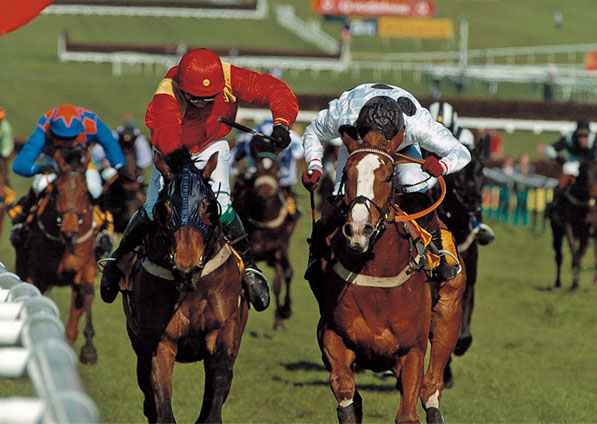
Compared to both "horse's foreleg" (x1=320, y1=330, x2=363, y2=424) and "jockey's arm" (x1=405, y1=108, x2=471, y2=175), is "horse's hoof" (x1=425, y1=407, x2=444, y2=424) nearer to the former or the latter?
"horse's foreleg" (x1=320, y1=330, x2=363, y2=424)

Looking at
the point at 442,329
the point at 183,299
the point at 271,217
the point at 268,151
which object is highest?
the point at 183,299

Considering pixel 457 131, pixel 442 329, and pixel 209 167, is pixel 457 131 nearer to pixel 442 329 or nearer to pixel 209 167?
pixel 442 329

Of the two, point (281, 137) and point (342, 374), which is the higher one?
point (281, 137)

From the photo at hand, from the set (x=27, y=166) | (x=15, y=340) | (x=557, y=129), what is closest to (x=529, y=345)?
(x=27, y=166)

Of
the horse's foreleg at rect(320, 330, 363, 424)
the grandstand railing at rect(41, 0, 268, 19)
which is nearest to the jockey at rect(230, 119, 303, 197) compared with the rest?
the horse's foreleg at rect(320, 330, 363, 424)

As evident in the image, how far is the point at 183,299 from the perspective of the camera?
5.69 metres

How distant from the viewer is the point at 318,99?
32188 mm

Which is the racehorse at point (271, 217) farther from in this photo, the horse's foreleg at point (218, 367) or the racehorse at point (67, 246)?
the horse's foreleg at point (218, 367)

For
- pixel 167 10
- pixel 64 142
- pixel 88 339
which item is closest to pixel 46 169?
pixel 64 142

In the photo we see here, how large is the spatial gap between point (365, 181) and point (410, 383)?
45.5 inches

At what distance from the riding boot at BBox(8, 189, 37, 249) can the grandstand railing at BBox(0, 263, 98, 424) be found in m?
6.80

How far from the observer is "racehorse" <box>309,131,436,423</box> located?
18.4 feet

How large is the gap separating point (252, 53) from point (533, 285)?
28.5 m

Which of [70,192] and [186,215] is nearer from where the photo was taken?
[186,215]
